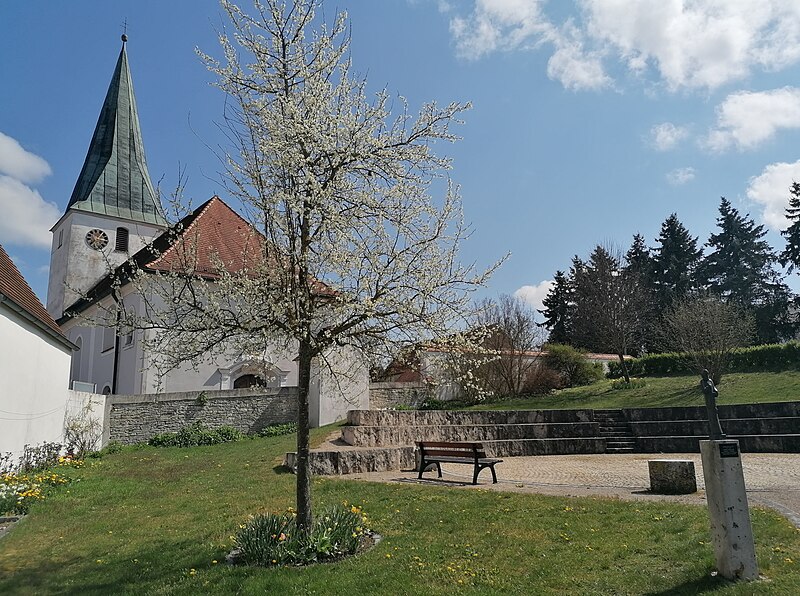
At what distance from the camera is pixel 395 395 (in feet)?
83.3

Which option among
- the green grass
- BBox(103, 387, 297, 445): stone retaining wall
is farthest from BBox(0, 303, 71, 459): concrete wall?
the green grass

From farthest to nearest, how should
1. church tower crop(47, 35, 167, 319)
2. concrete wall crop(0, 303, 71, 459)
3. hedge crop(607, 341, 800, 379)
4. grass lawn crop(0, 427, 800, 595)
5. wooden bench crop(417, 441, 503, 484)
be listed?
1. church tower crop(47, 35, 167, 319)
2. hedge crop(607, 341, 800, 379)
3. concrete wall crop(0, 303, 71, 459)
4. wooden bench crop(417, 441, 503, 484)
5. grass lawn crop(0, 427, 800, 595)

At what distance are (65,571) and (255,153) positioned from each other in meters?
5.15

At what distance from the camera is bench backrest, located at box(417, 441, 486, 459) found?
11219 mm

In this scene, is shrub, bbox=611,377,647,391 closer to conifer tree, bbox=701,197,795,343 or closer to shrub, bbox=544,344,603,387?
shrub, bbox=544,344,603,387

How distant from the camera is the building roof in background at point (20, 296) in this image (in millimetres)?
14366

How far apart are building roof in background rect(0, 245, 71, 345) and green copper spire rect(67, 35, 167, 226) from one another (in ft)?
65.9

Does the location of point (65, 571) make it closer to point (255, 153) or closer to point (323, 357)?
point (323, 357)

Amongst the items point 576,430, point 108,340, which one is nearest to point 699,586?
point 576,430

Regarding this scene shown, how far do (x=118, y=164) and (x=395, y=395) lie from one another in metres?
27.5

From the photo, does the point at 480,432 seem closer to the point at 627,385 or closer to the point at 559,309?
the point at 627,385

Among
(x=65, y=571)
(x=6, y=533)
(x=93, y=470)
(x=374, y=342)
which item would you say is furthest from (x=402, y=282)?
(x=93, y=470)

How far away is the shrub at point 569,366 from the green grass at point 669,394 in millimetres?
1125

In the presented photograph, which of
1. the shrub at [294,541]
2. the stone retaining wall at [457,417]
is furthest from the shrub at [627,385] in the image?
the shrub at [294,541]
